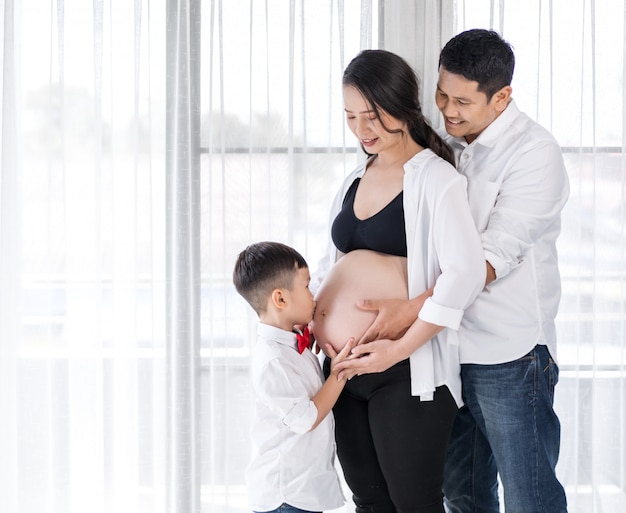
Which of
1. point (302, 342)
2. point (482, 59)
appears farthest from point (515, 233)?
point (302, 342)

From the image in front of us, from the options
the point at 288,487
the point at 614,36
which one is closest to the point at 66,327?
the point at 288,487

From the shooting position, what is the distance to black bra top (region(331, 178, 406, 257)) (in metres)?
1.47

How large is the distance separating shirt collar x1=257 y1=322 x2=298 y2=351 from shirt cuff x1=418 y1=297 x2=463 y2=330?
295 mm

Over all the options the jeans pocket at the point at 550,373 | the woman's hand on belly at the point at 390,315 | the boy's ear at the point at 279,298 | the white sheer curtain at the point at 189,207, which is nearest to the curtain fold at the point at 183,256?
the white sheer curtain at the point at 189,207

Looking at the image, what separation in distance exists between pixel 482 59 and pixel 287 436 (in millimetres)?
912

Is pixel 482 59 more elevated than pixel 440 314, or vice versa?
pixel 482 59

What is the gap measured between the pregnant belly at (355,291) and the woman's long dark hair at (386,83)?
0.29 m

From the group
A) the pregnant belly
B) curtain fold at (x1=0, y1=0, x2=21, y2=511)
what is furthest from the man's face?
curtain fold at (x1=0, y1=0, x2=21, y2=511)

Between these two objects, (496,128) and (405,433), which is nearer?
(405,433)

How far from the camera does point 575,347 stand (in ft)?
6.34

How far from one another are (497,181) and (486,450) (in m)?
0.66

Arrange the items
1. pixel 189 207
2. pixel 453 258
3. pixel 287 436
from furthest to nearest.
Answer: pixel 189 207, pixel 287 436, pixel 453 258

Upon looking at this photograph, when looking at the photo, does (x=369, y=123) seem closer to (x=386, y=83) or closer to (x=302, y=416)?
(x=386, y=83)

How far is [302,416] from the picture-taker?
1408mm
